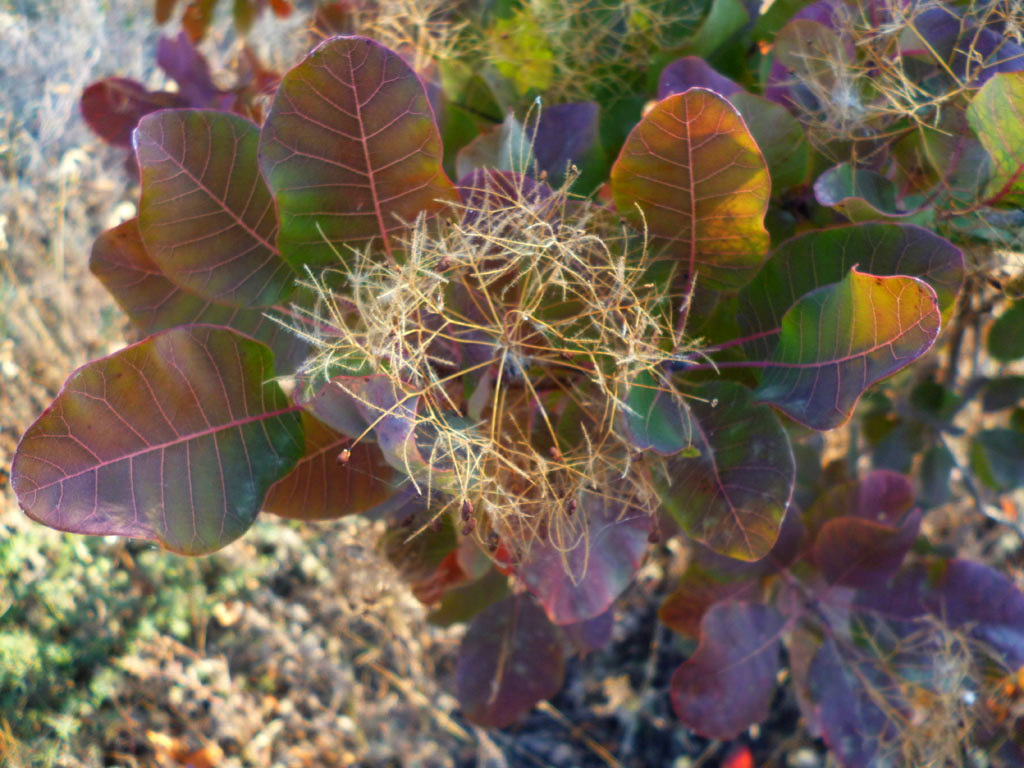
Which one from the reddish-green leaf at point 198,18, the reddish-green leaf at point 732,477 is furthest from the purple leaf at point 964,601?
the reddish-green leaf at point 198,18

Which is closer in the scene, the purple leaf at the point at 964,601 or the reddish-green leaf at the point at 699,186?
the reddish-green leaf at the point at 699,186

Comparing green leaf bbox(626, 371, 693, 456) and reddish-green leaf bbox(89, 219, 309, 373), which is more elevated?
reddish-green leaf bbox(89, 219, 309, 373)

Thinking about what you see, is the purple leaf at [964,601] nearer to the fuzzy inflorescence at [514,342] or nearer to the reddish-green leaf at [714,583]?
the reddish-green leaf at [714,583]

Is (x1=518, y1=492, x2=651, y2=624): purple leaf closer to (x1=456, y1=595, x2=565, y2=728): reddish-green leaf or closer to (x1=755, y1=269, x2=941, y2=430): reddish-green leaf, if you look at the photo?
(x1=755, y1=269, x2=941, y2=430): reddish-green leaf

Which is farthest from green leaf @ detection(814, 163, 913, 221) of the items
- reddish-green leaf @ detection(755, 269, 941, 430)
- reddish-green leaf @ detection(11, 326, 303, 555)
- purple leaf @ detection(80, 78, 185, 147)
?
purple leaf @ detection(80, 78, 185, 147)

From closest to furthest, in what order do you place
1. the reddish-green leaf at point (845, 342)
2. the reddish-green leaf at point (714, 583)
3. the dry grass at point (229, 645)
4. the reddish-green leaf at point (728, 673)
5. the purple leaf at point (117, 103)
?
1. the reddish-green leaf at point (845, 342)
2. the reddish-green leaf at point (728, 673)
3. the reddish-green leaf at point (714, 583)
4. the purple leaf at point (117, 103)
5. the dry grass at point (229, 645)

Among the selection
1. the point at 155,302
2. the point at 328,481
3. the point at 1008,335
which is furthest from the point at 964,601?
the point at 155,302

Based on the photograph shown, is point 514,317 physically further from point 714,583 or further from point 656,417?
point 714,583

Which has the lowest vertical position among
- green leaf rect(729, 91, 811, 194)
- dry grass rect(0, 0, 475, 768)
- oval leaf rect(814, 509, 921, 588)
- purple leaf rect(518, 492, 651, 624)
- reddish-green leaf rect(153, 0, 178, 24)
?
dry grass rect(0, 0, 475, 768)
